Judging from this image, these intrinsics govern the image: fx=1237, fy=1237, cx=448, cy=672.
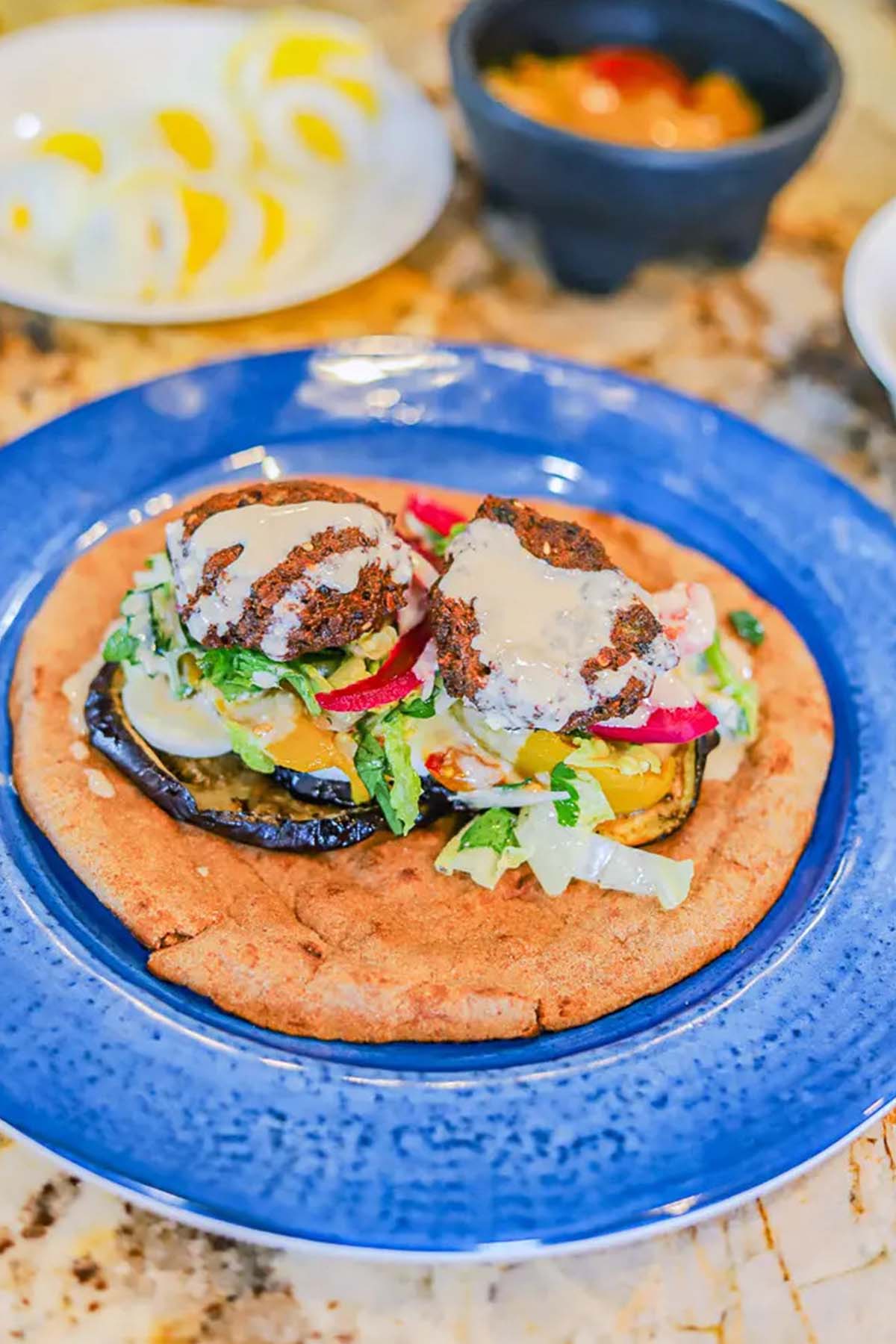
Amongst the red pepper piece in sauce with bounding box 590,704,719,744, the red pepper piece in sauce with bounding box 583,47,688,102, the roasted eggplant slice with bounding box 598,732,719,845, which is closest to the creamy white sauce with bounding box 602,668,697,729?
the red pepper piece in sauce with bounding box 590,704,719,744

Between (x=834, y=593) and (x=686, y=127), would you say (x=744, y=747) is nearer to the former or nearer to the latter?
(x=834, y=593)

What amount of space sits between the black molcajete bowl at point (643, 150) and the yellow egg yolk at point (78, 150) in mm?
1437

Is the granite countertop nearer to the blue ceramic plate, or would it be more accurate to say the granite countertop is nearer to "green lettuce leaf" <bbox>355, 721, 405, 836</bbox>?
the blue ceramic plate

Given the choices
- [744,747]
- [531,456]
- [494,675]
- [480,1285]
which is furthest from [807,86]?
[480,1285]

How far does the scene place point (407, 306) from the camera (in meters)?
5.21

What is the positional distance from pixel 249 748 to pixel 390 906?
19.9 inches

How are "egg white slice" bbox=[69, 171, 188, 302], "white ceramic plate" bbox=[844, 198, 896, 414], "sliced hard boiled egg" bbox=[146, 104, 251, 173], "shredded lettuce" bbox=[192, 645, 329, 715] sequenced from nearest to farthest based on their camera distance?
"shredded lettuce" bbox=[192, 645, 329, 715]
"white ceramic plate" bbox=[844, 198, 896, 414]
"egg white slice" bbox=[69, 171, 188, 302]
"sliced hard boiled egg" bbox=[146, 104, 251, 173]

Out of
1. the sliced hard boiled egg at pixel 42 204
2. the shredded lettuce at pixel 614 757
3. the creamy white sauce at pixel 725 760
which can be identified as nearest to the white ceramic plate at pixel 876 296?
the creamy white sauce at pixel 725 760

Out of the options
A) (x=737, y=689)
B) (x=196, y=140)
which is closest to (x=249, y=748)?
(x=737, y=689)

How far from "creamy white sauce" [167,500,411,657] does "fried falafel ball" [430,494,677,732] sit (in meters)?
0.19

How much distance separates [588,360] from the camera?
198 inches

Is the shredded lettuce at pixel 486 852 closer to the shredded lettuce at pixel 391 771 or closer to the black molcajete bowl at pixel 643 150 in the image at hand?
the shredded lettuce at pixel 391 771

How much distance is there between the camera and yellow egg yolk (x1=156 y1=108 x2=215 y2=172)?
5273 mm

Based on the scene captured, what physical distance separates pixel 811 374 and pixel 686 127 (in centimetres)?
117
